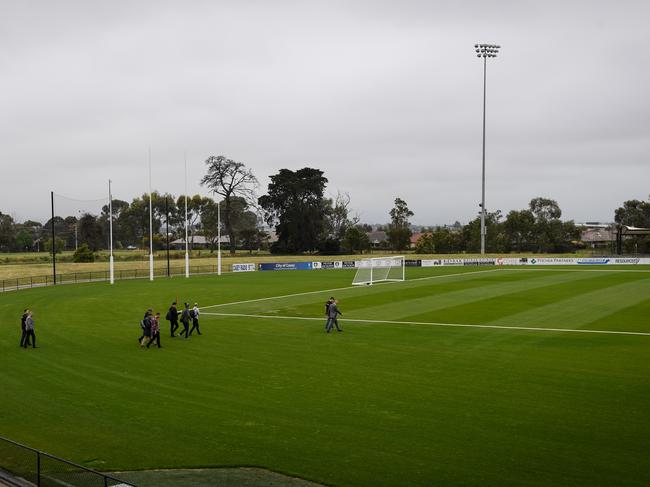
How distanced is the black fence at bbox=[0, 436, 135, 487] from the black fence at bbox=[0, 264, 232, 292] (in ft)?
157

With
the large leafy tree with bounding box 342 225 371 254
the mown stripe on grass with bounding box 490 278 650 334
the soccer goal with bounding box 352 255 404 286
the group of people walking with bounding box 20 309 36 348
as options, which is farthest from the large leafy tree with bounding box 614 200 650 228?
the group of people walking with bounding box 20 309 36 348

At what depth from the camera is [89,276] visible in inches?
2677

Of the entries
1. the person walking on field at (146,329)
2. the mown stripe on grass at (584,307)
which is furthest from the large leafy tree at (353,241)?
the person walking on field at (146,329)

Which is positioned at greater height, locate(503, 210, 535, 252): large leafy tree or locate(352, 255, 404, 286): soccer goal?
locate(503, 210, 535, 252): large leafy tree

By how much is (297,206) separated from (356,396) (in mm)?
96771

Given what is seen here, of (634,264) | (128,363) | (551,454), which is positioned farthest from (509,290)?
(634,264)

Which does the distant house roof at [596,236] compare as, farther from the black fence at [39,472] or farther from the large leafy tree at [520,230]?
the black fence at [39,472]

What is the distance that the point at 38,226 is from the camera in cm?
17400

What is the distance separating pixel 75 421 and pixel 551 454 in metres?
11.0

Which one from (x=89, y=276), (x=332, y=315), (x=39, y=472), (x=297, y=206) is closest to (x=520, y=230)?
(x=297, y=206)

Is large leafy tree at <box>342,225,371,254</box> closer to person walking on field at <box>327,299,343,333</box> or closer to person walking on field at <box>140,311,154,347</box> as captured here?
person walking on field at <box>327,299,343,333</box>

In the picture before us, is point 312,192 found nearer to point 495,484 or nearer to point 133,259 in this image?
point 133,259

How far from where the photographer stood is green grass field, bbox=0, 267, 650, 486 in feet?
41.0

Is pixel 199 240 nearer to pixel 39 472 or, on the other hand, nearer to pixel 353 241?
pixel 353 241
